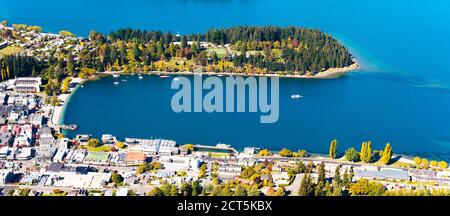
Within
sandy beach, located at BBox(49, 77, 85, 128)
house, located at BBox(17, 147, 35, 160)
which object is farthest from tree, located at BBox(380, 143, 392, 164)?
sandy beach, located at BBox(49, 77, 85, 128)

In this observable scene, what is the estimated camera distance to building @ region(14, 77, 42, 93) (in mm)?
10938

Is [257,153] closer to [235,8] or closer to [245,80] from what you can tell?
[245,80]

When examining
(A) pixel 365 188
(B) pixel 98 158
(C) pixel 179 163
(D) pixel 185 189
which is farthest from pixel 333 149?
(B) pixel 98 158

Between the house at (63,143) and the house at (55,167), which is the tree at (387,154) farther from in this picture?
the house at (63,143)

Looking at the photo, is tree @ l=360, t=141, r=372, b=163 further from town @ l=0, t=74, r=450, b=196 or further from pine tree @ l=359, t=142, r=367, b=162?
town @ l=0, t=74, r=450, b=196

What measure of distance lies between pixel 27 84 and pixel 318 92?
225 inches

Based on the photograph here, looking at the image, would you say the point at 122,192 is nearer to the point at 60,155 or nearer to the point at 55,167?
the point at 55,167

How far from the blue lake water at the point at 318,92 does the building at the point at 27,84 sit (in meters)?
0.81

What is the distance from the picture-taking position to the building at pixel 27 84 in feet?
35.9

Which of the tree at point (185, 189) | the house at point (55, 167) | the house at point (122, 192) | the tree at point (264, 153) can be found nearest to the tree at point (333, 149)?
the tree at point (264, 153)

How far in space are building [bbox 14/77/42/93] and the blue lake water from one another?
81cm

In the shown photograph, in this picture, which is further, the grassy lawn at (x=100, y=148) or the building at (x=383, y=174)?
the grassy lawn at (x=100, y=148)

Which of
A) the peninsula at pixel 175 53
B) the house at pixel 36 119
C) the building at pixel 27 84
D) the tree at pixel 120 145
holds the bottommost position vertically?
the tree at pixel 120 145
